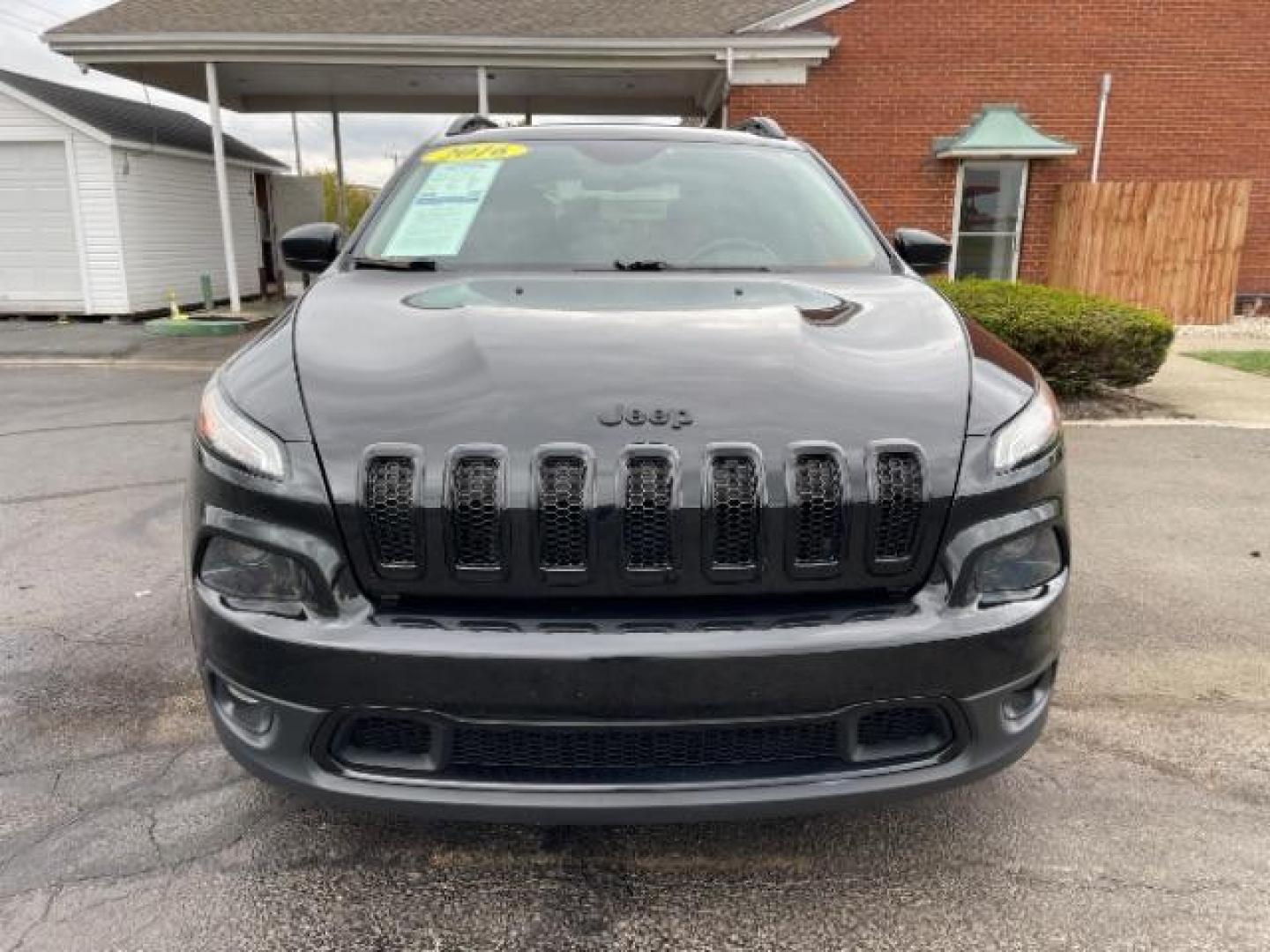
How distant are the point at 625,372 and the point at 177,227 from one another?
53.5ft

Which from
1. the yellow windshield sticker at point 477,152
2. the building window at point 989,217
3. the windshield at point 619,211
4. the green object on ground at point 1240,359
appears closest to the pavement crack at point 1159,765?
the windshield at point 619,211

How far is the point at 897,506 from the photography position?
1.89 m

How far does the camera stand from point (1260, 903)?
2.16 m

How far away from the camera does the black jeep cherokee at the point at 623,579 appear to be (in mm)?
1813

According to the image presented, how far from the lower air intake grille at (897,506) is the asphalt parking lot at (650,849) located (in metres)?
0.86

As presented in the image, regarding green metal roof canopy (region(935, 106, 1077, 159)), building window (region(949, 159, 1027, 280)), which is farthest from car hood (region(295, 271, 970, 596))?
building window (region(949, 159, 1027, 280))

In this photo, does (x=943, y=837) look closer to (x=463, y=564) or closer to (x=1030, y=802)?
(x=1030, y=802)

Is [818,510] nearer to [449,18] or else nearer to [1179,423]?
[1179,423]

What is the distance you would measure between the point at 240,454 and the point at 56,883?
1.13 m

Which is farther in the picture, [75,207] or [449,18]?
[75,207]

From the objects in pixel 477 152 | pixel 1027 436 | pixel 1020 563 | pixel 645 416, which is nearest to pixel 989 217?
pixel 477 152

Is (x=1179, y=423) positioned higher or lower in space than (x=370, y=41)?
lower

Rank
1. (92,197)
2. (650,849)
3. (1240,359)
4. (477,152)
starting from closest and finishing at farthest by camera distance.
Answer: (650,849) → (477,152) → (1240,359) → (92,197)

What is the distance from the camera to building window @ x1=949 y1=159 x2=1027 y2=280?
514 inches
